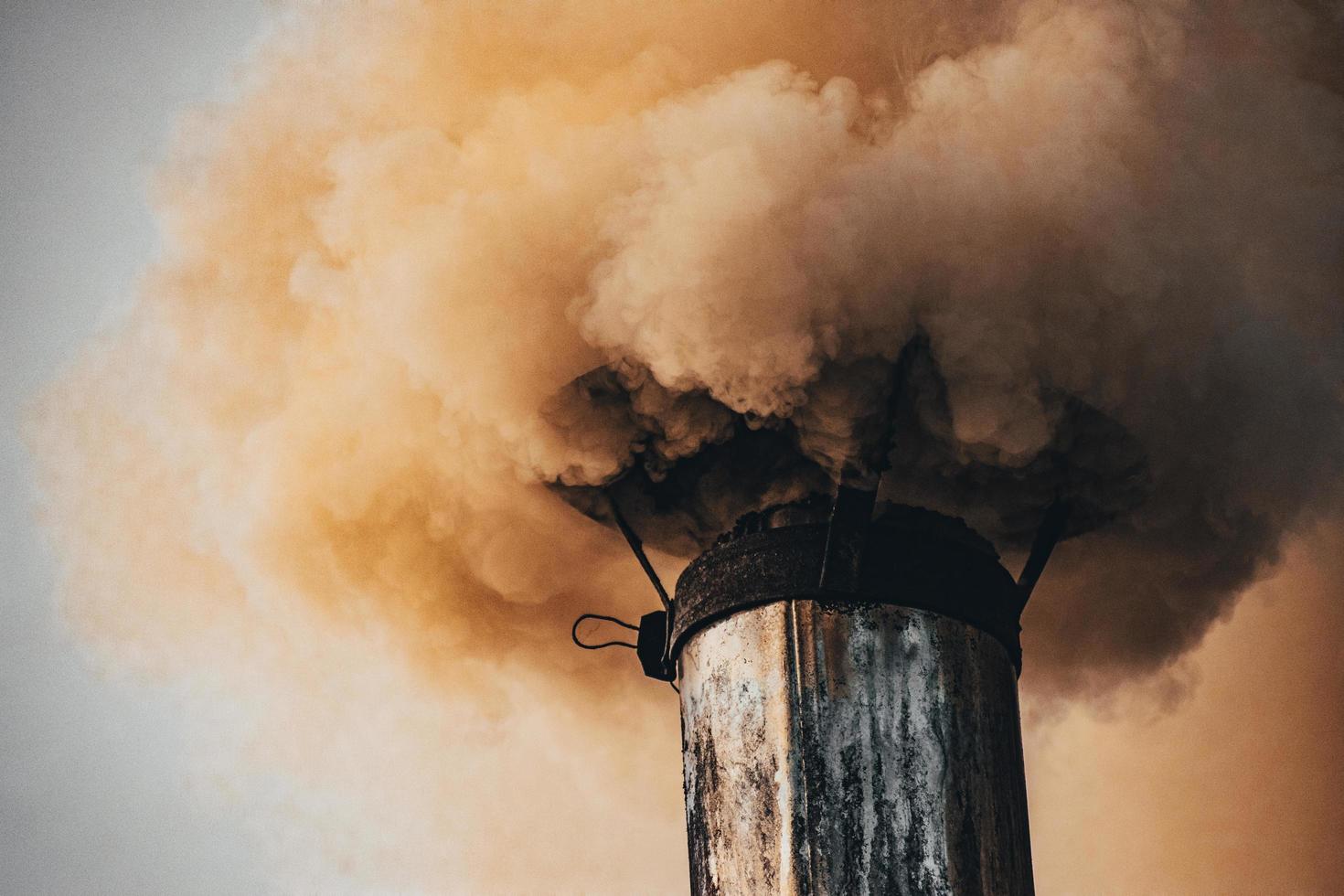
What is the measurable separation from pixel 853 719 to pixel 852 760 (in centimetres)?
12

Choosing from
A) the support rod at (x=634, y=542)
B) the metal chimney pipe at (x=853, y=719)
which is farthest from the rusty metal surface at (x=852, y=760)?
the support rod at (x=634, y=542)

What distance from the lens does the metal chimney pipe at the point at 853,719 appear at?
4.22m

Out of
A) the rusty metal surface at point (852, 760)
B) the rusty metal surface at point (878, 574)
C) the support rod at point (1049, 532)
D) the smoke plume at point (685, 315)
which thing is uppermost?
the smoke plume at point (685, 315)

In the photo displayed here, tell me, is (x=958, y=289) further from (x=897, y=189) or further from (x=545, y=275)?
(x=545, y=275)

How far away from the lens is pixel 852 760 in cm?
427

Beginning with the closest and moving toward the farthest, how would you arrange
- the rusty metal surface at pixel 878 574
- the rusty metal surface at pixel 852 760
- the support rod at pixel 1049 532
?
the rusty metal surface at pixel 852 760 < the rusty metal surface at pixel 878 574 < the support rod at pixel 1049 532

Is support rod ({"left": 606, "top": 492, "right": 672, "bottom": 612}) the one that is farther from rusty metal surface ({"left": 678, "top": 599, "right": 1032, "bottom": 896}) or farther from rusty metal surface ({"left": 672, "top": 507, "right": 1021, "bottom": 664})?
rusty metal surface ({"left": 678, "top": 599, "right": 1032, "bottom": 896})

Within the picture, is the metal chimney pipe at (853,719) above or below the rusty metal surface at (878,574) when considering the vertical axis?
below

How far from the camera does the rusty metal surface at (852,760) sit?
420 cm

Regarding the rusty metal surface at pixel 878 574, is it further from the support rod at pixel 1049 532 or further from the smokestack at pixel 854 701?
the support rod at pixel 1049 532

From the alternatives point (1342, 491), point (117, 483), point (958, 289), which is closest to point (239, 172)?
point (117, 483)

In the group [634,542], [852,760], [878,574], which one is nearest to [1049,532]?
[878,574]

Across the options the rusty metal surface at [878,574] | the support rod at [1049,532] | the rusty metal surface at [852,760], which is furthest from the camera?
the support rod at [1049,532]

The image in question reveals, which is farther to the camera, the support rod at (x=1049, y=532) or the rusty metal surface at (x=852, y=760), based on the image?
the support rod at (x=1049, y=532)
